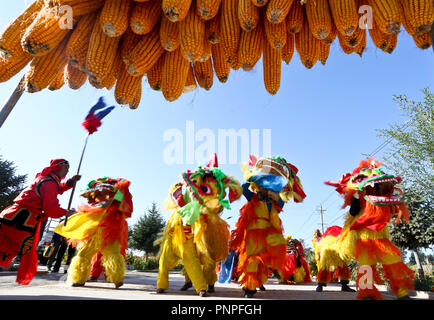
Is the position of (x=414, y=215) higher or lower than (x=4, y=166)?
lower

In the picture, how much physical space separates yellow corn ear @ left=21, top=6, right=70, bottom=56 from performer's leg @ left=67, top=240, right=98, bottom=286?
125 inches

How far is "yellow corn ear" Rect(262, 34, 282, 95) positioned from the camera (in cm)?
176

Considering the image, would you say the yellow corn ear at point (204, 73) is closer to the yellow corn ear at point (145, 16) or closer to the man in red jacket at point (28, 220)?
the yellow corn ear at point (145, 16)

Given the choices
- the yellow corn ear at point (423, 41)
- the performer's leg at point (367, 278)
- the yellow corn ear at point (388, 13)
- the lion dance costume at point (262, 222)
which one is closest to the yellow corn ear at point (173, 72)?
the yellow corn ear at point (388, 13)

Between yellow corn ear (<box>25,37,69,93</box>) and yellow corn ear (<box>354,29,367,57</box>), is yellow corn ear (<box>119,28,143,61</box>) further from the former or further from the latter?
yellow corn ear (<box>354,29,367,57</box>)

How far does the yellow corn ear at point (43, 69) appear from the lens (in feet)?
4.99

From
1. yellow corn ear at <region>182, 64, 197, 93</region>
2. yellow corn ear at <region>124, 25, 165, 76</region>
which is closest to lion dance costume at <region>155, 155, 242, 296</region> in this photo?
yellow corn ear at <region>182, 64, 197, 93</region>

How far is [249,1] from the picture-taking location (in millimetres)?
1454

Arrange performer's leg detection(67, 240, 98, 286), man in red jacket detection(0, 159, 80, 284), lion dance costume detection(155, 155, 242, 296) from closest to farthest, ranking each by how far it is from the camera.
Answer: man in red jacket detection(0, 159, 80, 284)
lion dance costume detection(155, 155, 242, 296)
performer's leg detection(67, 240, 98, 286)

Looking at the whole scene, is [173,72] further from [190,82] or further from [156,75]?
[190,82]
